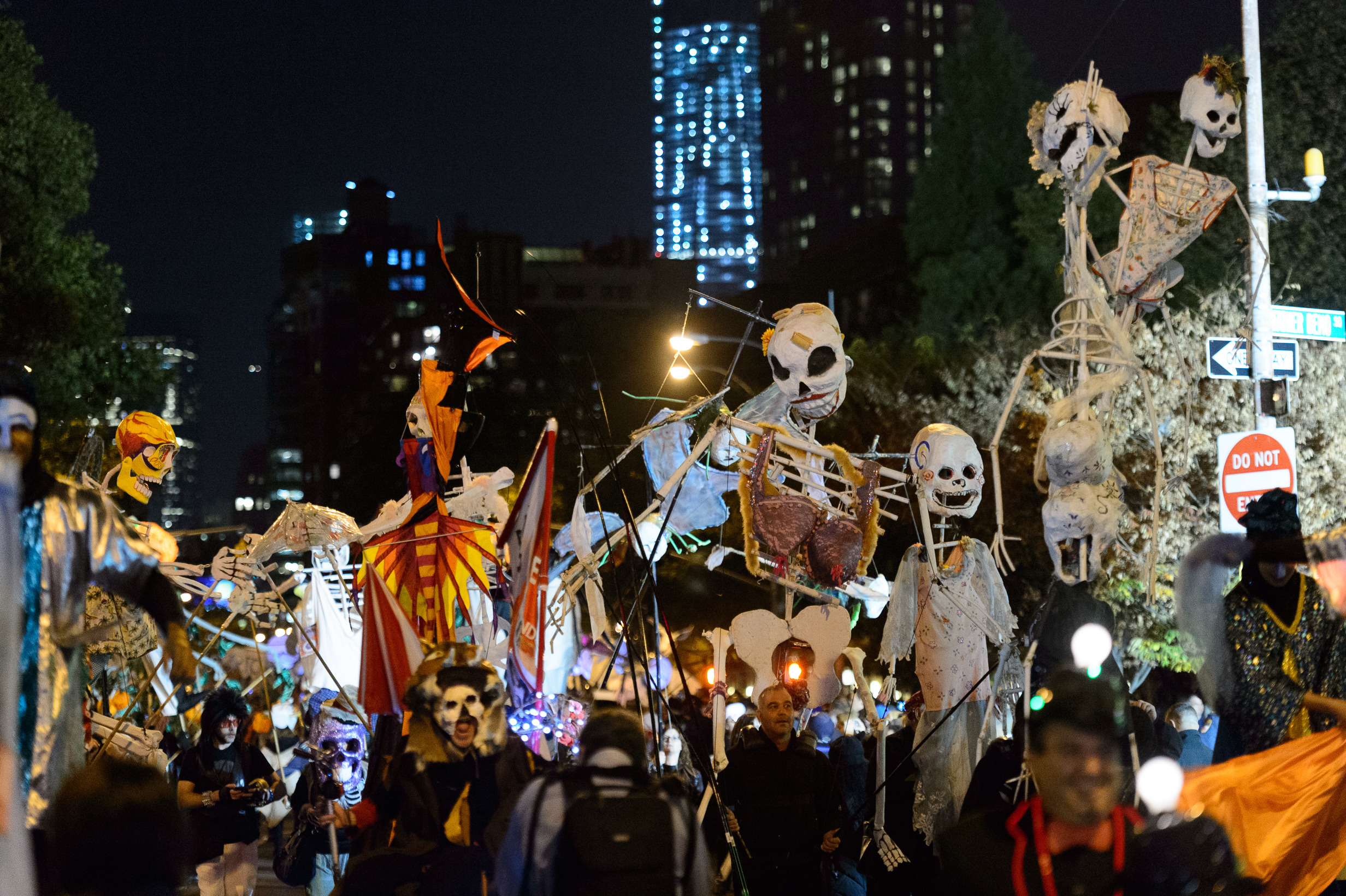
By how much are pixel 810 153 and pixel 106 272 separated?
111849mm

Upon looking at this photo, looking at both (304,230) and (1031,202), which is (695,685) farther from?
(304,230)

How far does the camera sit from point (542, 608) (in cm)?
753

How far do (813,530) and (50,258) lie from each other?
A: 1753 cm

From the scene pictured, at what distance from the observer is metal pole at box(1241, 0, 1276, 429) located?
39.7 feet

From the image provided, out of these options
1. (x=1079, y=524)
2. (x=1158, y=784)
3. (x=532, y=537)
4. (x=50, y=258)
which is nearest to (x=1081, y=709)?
(x=1158, y=784)

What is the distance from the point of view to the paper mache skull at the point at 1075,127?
8375 millimetres

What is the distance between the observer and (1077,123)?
8.37m

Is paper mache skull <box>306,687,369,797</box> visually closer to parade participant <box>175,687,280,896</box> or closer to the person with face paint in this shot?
parade participant <box>175,687,280,896</box>

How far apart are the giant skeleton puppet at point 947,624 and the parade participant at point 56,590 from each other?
5373mm

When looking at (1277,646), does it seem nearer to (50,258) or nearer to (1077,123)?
(1077,123)

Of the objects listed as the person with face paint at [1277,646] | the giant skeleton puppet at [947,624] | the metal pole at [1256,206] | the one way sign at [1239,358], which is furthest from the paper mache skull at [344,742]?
the metal pole at [1256,206]

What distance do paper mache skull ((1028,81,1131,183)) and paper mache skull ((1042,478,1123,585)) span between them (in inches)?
74.9

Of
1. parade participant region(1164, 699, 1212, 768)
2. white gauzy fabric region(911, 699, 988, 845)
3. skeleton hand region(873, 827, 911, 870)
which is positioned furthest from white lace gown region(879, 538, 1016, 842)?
parade participant region(1164, 699, 1212, 768)

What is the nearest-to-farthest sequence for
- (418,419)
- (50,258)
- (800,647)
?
1. (800,647)
2. (418,419)
3. (50,258)
